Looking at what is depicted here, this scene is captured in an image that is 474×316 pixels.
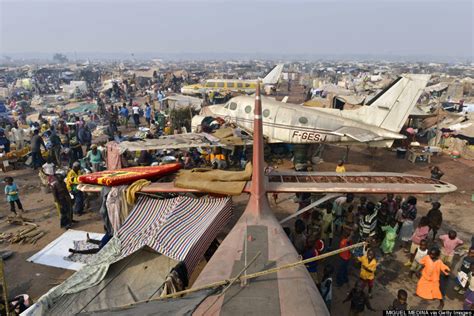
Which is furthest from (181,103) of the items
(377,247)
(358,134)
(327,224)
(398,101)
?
(377,247)

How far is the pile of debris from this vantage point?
10.4m

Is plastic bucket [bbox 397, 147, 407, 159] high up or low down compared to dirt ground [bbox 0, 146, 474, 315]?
up

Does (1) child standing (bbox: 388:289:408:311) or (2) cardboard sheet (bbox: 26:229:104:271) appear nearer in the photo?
(1) child standing (bbox: 388:289:408:311)

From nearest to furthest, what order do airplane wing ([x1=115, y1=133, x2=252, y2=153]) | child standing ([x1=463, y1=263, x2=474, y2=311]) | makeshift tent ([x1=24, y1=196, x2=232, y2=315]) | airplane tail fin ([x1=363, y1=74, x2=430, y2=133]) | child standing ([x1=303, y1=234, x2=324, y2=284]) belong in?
makeshift tent ([x1=24, y1=196, x2=232, y2=315]), child standing ([x1=463, y1=263, x2=474, y2=311]), child standing ([x1=303, y1=234, x2=324, y2=284]), airplane wing ([x1=115, y1=133, x2=252, y2=153]), airplane tail fin ([x1=363, y1=74, x2=430, y2=133])

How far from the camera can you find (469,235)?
10984mm

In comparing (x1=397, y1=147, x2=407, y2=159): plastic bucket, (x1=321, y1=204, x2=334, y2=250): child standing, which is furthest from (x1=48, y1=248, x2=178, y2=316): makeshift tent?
(x1=397, y1=147, x2=407, y2=159): plastic bucket

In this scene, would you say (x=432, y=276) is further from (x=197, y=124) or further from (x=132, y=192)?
(x=197, y=124)

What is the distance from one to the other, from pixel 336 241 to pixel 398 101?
8.99 m

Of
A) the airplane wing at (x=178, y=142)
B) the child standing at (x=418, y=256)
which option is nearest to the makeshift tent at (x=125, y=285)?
the child standing at (x=418, y=256)

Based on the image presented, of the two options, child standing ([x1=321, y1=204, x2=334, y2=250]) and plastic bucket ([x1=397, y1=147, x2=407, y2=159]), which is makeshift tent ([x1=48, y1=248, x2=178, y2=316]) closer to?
child standing ([x1=321, y1=204, x2=334, y2=250])

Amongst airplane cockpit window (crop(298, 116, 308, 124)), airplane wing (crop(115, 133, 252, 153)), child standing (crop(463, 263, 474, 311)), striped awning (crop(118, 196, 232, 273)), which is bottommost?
child standing (crop(463, 263, 474, 311))

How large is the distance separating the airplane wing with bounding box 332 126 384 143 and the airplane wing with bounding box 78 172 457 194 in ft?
19.2

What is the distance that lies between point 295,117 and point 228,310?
13613 mm

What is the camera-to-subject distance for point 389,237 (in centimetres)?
909
